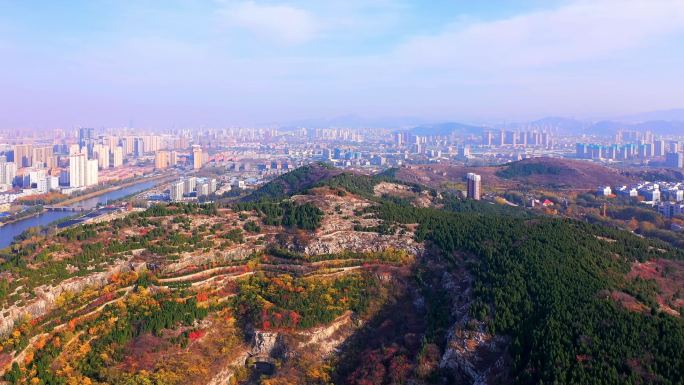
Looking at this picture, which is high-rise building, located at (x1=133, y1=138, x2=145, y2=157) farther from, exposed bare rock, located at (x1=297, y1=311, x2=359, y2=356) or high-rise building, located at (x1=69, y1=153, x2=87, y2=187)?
exposed bare rock, located at (x1=297, y1=311, x2=359, y2=356)

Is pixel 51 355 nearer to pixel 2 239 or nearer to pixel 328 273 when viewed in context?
pixel 328 273

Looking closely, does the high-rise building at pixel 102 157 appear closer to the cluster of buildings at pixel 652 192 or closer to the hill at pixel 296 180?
the hill at pixel 296 180

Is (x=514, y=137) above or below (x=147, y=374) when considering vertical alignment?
above

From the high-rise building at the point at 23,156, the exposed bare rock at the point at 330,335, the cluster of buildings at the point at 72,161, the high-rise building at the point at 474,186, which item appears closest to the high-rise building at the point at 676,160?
the high-rise building at the point at 474,186

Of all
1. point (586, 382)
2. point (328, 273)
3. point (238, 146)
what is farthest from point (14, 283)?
point (238, 146)

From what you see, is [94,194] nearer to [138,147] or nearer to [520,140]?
[138,147]

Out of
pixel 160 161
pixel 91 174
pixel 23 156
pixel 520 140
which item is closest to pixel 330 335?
pixel 91 174
